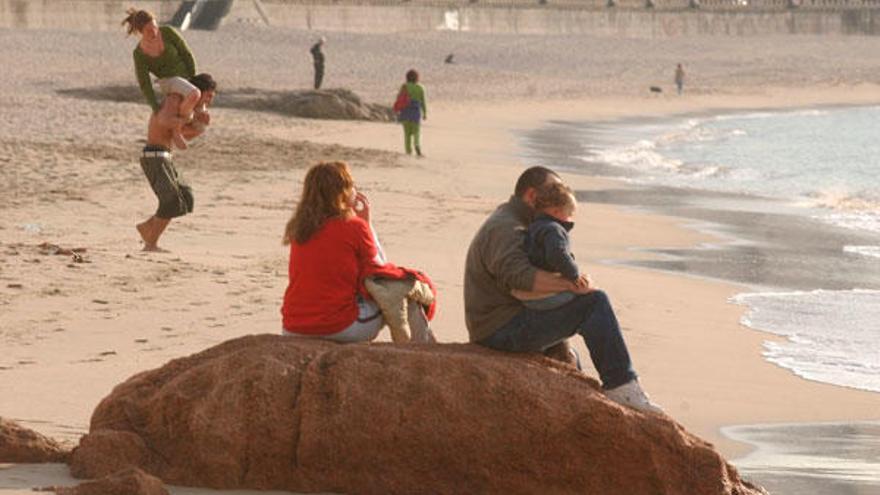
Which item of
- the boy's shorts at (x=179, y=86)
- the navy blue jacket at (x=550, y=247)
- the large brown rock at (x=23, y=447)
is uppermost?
the boy's shorts at (x=179, y=86)

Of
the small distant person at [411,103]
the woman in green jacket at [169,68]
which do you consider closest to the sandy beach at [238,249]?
the small distant person at [411,103]

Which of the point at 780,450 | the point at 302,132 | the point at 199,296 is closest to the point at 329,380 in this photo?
the point at 780,450

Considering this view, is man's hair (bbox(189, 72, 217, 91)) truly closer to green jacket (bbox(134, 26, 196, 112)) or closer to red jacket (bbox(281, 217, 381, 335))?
green jacket (bbox(134, 26, 196, 112))

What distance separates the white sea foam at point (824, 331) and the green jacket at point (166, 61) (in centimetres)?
391

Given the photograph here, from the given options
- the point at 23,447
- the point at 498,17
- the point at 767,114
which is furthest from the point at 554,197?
the point at 498,17

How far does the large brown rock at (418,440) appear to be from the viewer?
7.06m

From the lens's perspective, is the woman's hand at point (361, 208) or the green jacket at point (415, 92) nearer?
the woman's hand at point (361, 208)

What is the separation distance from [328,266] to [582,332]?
3.58ft

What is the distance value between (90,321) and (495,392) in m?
4.22

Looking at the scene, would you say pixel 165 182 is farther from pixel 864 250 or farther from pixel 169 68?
pixel 864 250

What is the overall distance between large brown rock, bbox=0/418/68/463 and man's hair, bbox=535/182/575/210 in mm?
1968

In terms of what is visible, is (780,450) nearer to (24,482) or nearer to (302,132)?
(24,482)

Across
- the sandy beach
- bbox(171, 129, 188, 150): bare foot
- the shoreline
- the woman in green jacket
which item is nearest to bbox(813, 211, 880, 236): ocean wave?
the shoreline

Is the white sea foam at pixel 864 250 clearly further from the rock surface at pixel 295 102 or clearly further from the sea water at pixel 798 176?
the rock surface at pixel 295 102
